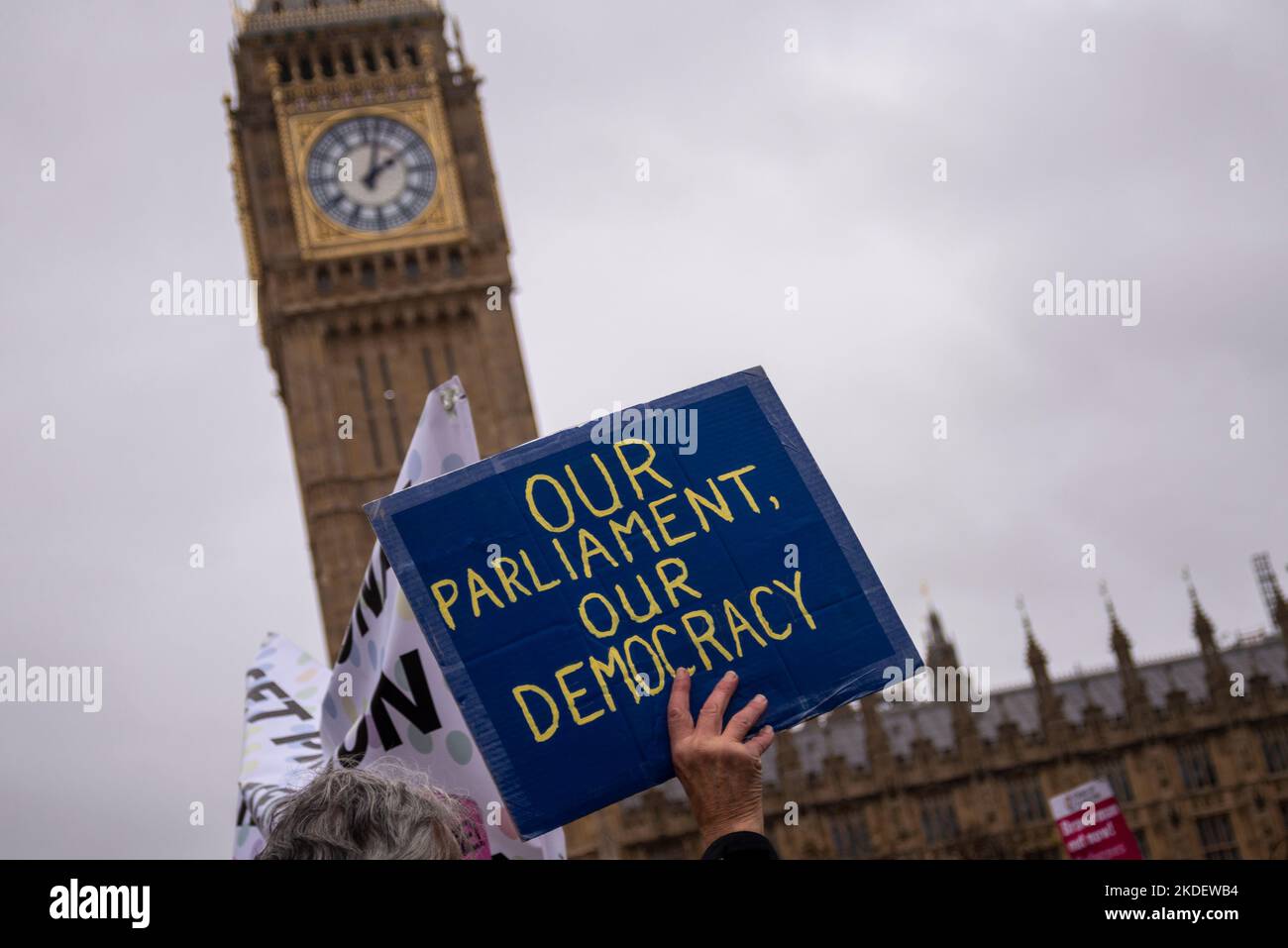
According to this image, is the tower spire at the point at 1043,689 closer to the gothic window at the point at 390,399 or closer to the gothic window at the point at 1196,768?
the gothic window at the point at 1196,768

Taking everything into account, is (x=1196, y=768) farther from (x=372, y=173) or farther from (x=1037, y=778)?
(x=372, y=173)

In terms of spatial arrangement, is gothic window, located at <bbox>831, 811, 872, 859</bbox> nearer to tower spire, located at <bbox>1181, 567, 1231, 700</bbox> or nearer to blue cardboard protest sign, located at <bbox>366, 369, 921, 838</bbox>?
tower spire, located at <bbox>1181, 567, 1231, 700</bbox>

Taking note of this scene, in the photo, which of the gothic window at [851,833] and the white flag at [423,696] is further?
the gothic window at [851,833]

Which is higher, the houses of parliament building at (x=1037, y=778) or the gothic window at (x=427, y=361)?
the gothic window at (x=427, y=361)

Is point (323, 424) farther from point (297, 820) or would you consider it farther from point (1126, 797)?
point (297, 820)

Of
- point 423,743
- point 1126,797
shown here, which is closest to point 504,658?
point 423,743

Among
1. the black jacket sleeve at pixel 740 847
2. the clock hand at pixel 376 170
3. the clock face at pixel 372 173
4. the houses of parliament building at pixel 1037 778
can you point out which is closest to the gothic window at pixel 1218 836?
the houses of parliament building at pixel 1037 778

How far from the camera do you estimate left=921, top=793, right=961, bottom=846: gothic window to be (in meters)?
44.7

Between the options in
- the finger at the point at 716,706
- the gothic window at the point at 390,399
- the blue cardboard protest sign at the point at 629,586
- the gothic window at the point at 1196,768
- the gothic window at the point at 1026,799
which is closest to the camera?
the finger at the point at 716,706

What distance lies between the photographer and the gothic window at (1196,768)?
45562mm

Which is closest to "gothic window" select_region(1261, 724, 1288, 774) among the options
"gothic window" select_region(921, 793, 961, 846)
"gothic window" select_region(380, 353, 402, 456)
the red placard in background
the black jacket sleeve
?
"gothic window" select_region(921, 793, 961, 846)

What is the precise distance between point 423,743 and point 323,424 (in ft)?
117
